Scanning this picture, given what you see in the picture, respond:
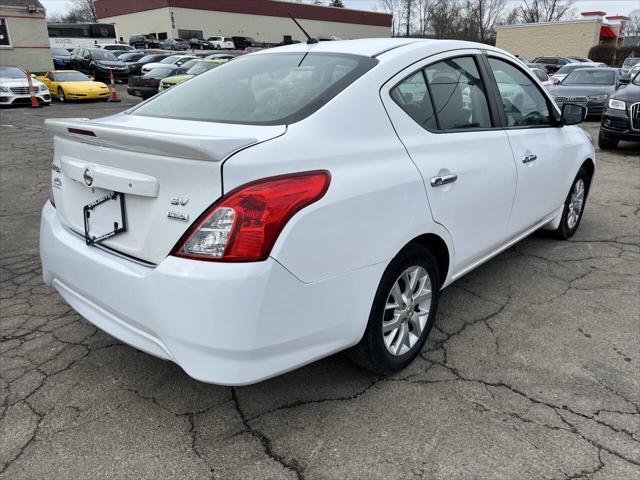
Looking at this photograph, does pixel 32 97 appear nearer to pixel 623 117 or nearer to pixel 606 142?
pixel 606 142

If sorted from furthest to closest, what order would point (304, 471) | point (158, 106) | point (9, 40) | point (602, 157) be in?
point (9, 40)
point (602, 157)
point (158, 106)
point (304, 471)

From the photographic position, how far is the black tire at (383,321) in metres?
2.52

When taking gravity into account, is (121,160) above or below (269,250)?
above

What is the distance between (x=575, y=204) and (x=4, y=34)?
89.5ft

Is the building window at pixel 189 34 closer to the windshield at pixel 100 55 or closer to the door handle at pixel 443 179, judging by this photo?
the windshield at pixel 100 55

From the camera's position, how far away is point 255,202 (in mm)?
2016

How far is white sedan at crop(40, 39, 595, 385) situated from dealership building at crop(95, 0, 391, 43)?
2277 inches

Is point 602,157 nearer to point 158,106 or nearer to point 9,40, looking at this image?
point 158,106

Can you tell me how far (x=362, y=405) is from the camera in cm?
261

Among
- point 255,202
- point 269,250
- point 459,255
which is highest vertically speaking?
point 255,202

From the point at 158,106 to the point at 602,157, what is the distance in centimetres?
896

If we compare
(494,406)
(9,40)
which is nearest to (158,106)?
(494,406)

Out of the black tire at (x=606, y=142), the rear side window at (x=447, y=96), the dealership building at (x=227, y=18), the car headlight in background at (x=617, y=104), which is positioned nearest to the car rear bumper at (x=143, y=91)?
the black tire at (x=606, y=142)

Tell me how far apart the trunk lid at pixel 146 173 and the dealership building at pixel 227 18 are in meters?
58.3
